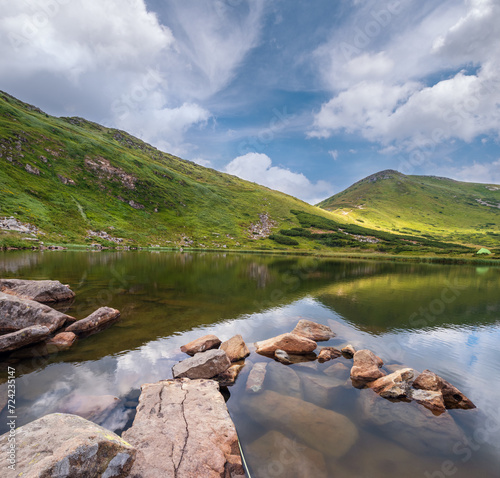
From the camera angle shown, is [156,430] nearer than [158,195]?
Yes

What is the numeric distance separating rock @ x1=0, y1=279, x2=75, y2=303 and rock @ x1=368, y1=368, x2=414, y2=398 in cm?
2797

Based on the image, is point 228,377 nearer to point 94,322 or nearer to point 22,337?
point 94,322

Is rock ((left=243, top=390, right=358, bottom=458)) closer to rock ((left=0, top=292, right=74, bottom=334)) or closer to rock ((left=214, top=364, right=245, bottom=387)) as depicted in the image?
rock ((left=214, top=364, right=245, bottom=387))

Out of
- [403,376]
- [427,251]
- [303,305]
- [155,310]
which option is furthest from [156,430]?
[427,251]

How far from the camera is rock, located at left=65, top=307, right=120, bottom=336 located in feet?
57.9

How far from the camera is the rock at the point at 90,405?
31.5 feet

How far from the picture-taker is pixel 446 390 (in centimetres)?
1249

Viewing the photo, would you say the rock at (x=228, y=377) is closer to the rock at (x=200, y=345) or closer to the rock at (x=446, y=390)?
the rock at (x=200, y=345)

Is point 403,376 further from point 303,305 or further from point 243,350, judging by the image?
point 303,305

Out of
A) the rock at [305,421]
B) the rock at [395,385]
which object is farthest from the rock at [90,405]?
the rock at [395,385]

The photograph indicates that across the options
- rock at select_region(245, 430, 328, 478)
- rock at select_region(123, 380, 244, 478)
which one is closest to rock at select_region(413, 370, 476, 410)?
rock at select_region(245, 430, 328, 478)

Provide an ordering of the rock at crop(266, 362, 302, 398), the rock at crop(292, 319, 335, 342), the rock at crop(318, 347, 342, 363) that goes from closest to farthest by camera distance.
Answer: the rock at crop(266, 362, 302, 398) < the rock at crop(318, 347, 342, 363) < the rock at crop(292, 319, 335, 342)

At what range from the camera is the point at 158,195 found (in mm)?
168875

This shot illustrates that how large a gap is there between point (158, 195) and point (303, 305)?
160m
